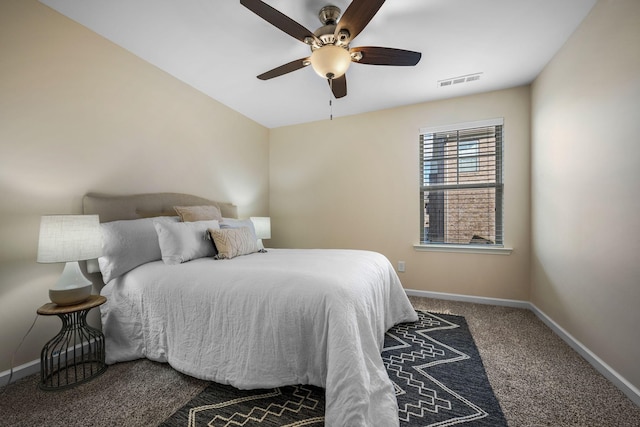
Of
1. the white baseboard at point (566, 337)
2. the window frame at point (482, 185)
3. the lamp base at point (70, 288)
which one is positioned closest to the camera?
the white baseboard at point (566, 337)

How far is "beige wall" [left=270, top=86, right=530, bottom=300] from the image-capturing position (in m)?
3.13

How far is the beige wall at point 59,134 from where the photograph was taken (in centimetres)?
175

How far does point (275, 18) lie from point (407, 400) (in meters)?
2.39

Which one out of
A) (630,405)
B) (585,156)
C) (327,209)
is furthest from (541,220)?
(327,209)

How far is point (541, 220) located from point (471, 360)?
174 cm

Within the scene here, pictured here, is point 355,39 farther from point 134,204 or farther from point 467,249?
point 467,249

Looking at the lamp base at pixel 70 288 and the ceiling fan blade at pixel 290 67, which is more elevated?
the ceiling fan blade at pixel 290 67

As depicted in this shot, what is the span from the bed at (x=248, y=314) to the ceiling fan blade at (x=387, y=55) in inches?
60.3

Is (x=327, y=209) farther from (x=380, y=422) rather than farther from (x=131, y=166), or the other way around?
(x=380, y=422)

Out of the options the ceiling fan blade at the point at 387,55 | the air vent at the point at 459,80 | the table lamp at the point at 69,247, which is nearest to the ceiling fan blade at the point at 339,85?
the ceiling fan blade at the point at 387,55

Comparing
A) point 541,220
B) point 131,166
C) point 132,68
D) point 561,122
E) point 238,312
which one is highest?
point 132,68

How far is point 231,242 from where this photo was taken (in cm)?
237

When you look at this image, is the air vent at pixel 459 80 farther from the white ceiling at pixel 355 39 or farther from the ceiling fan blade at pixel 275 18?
the ceiling fan blade at pixel 275 18

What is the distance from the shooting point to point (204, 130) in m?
3.26
